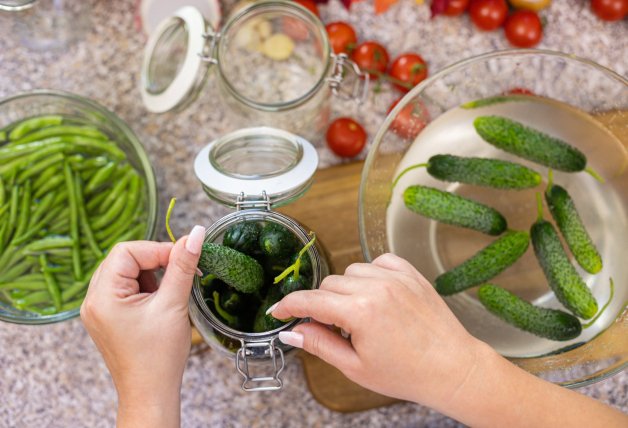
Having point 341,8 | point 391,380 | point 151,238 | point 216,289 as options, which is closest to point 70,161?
point 151,238

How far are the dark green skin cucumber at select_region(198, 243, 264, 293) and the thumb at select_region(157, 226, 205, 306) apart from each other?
0.09 ft

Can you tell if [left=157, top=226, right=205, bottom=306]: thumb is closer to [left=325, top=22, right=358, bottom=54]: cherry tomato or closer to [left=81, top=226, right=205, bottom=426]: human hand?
[left=81, top=226, right=205, bottom=426]: human hand

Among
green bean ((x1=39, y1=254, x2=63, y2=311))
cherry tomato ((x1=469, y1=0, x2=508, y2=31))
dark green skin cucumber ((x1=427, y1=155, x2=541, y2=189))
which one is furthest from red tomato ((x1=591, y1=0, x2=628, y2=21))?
green bean ((x1=39, y1=254, x2=63, y2=311))

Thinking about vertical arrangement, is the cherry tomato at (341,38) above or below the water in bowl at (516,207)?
above

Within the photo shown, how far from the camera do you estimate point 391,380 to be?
2.52 ft

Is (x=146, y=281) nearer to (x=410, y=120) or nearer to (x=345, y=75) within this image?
(x=410, y=120)

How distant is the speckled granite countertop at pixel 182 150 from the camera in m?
1.21

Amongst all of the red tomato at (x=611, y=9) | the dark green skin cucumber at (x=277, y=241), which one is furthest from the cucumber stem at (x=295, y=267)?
the red tomato at (x=611, y=9)

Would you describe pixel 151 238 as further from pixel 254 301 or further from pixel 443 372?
pixel 443 372

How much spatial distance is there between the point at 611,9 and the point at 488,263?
644mm

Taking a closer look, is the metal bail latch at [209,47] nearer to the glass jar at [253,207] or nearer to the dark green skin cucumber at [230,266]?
the glass jar at [253,207]

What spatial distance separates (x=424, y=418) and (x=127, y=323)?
665 millimetres

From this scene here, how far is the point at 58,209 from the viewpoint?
1173mm

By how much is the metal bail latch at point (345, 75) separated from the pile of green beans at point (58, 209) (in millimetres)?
424
